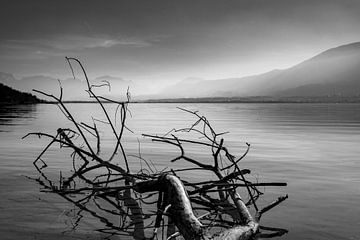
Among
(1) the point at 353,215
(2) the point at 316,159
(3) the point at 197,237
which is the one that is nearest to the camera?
(3) the point at 197,237

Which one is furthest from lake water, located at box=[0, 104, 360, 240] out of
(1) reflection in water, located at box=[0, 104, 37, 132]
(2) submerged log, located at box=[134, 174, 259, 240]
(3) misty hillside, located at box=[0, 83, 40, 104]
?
(3) misty hillside, located at box=[0, 83, 40, 104]

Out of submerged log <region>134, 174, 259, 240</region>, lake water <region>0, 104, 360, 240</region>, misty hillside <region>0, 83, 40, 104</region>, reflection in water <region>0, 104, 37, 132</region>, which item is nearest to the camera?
submerged log <region>134, 174, 259, 240</region>

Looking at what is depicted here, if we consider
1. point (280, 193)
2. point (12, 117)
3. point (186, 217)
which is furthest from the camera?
point (12, 117)

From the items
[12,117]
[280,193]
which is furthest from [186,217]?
[12,117]

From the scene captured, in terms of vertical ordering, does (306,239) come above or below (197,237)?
below

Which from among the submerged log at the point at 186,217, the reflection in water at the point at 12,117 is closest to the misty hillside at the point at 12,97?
the reflection in water at the point at 12,117

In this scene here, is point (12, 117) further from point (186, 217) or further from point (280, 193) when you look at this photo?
point (186, 217)

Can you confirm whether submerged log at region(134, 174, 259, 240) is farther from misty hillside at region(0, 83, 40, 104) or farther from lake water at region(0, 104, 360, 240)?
misty hillside at region(0, 83, 40, 104)

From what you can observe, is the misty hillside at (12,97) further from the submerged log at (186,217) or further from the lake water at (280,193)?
the submerged log at (186,217)

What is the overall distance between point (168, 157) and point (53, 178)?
5.75 meters

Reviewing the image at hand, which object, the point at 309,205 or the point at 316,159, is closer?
the point at 309,205

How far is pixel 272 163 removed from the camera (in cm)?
1353

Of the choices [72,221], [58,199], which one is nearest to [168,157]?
[58,199]

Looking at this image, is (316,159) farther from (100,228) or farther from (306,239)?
(100,228)
